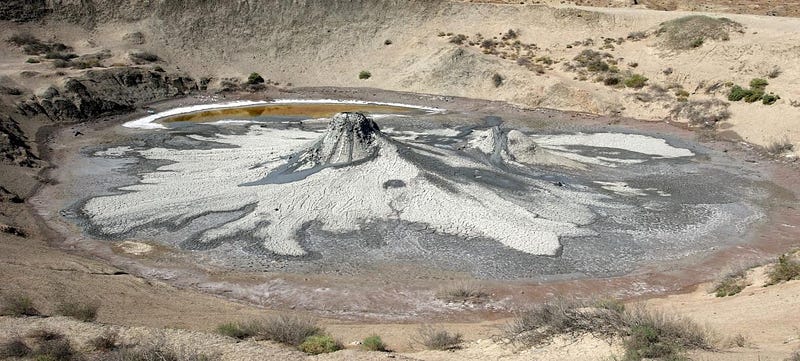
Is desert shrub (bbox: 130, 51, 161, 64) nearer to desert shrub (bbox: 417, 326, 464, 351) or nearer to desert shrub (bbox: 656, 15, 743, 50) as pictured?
desert shrub (bbox: 656, 15, 743, 50)

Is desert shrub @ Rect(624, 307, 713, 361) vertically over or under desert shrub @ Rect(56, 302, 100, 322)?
over

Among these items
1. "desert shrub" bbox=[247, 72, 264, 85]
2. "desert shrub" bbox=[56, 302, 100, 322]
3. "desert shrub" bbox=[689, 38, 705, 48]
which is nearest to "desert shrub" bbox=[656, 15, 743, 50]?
"desert shrub" bbox=[689, 38, 705, 48]

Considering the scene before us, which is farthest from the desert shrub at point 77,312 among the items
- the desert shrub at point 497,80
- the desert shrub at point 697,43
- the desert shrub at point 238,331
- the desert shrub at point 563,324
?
the desert shrub at point 697,43

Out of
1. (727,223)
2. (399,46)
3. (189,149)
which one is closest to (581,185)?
(727,223)

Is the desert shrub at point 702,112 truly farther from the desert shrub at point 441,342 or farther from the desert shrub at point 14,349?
the desert shrub at point 14,349

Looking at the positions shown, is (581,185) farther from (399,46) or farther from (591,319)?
(399,46)
